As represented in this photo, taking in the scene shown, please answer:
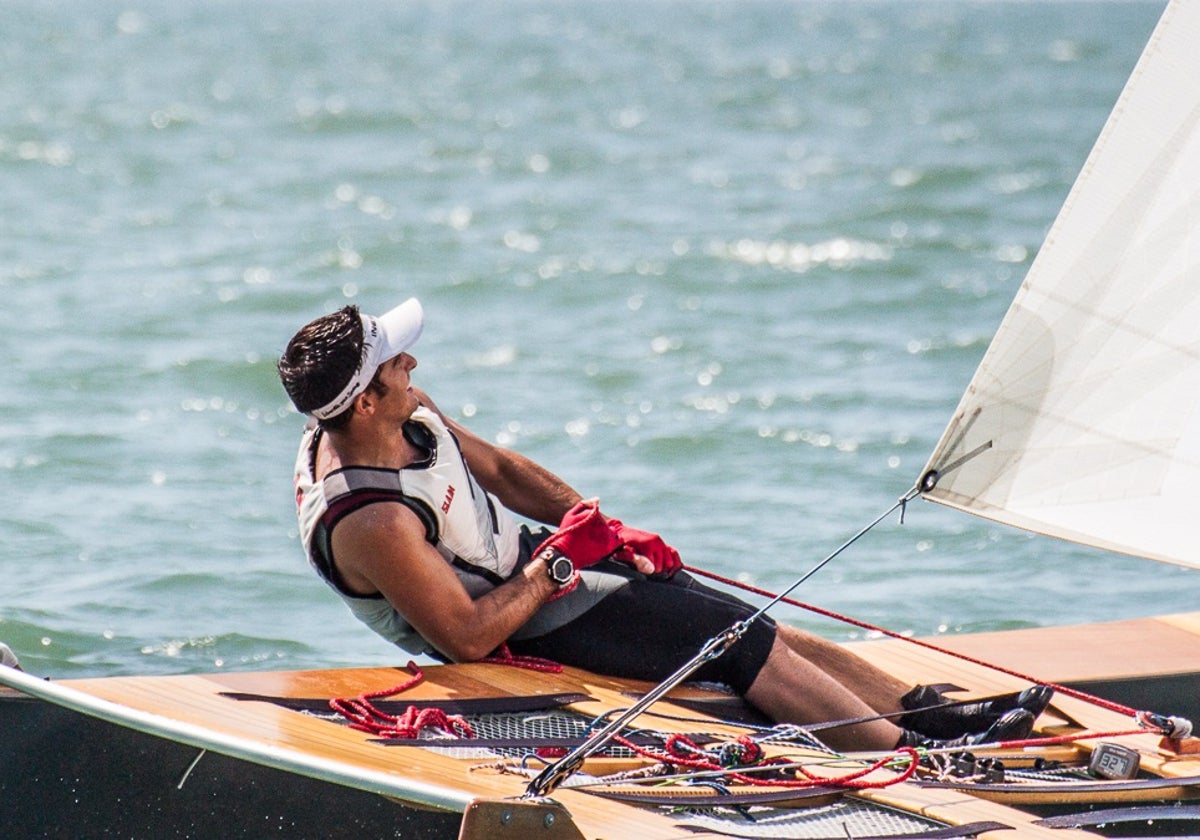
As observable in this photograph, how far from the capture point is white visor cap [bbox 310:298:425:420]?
131 inches

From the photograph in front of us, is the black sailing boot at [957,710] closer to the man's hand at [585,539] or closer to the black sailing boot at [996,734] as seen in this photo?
the black sailing boot at [996,734]

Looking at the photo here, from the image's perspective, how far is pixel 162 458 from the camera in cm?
769

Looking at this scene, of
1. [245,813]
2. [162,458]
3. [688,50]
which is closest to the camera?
[245,813]

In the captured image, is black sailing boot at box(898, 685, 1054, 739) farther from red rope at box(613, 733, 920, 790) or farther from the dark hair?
the dark hair

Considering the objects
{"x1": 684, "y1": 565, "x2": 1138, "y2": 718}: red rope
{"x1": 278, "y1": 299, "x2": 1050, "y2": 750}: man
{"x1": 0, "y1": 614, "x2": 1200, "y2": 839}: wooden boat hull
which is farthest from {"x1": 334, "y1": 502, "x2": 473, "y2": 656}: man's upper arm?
{"x1": 684, "y1": 565, "x2": 1138, "y2": 718}: red rope

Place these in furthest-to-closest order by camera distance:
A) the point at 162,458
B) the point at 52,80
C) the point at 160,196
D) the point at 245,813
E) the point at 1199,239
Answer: the point at 52,80 < the point at 160,196 < the point at 162,458 < the point at 1199,239 < the point at 245,813

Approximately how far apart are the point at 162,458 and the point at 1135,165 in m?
5.22

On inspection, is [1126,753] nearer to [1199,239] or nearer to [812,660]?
[812,660]

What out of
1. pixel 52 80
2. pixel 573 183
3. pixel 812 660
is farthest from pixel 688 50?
pixel 812 660

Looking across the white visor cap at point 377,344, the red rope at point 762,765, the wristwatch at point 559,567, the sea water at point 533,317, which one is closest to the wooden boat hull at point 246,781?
the red rope at point 762,765

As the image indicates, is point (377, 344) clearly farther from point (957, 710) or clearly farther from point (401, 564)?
point (957, 710)

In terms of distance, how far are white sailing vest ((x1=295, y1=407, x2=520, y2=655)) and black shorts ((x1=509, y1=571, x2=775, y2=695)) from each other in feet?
0.59

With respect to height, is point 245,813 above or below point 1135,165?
below

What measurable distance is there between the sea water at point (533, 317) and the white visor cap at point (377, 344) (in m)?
1.98
